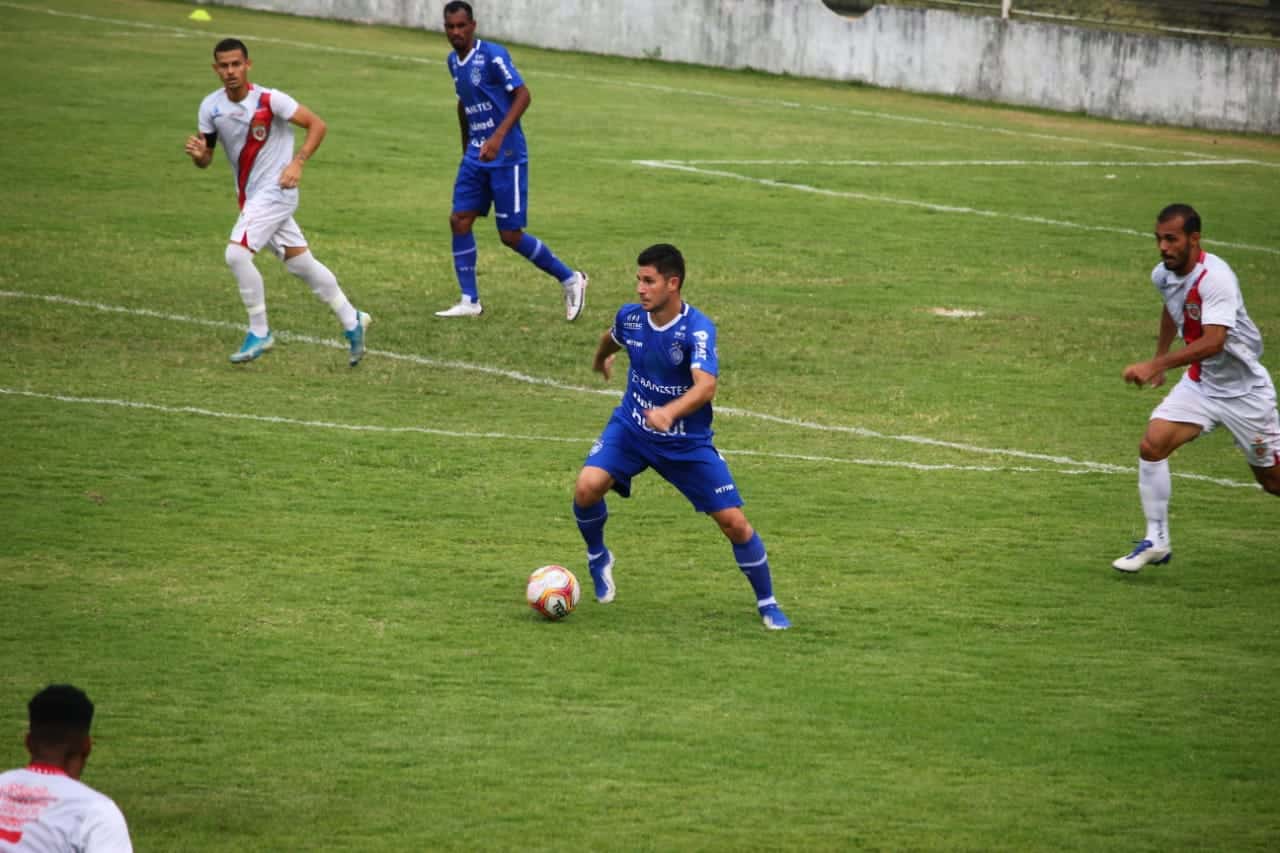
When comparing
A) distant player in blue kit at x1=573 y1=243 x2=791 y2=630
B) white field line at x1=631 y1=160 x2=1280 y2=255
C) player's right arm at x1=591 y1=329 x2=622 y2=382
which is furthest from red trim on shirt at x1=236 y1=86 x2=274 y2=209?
white field line at x1=631 y1=160 x2=1280 y2=255

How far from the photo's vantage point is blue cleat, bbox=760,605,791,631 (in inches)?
353

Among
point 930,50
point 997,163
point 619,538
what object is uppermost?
point 930,50

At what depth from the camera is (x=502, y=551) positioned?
10.2 m

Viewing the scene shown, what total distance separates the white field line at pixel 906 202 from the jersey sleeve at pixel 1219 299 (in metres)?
11.7

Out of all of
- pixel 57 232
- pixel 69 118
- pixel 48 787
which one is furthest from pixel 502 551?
pixel 69 118

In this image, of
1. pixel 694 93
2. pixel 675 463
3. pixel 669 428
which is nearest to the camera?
pixel 669 428

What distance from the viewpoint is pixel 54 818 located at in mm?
4789

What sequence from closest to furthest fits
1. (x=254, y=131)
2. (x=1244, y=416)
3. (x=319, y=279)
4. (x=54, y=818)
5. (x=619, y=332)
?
1. (x=54, y=818)
2. (x=619, y=332)
3. (x=1244, y=416)
4. (x=254, y=131)
5. (x=319, y=279)

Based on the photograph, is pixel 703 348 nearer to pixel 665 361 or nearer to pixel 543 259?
pixel 665 361

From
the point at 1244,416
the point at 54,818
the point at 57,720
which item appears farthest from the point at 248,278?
the point at 54,818

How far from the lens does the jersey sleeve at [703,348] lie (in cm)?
866

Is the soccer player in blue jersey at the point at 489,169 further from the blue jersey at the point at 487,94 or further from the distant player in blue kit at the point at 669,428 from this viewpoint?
the distant player in blue kit at the point at 669,428

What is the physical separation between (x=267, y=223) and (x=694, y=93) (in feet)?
61.5

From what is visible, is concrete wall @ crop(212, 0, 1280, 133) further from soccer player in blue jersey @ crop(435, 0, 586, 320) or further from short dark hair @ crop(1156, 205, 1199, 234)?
short dark hair @ crop(1156, 205, 1199, 234)
